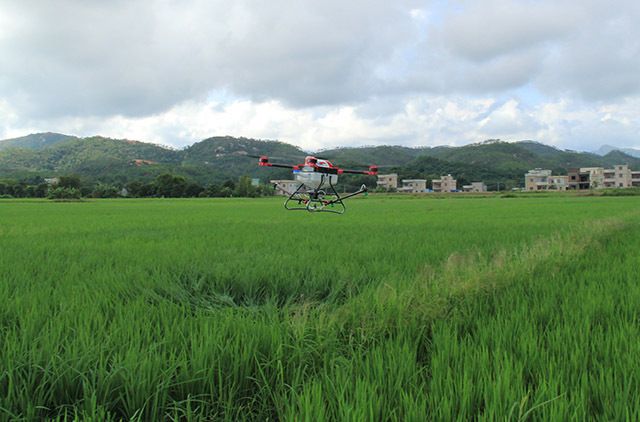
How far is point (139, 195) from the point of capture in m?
61.6

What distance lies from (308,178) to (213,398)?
432 cm

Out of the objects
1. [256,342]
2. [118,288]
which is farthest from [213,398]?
[118,288]

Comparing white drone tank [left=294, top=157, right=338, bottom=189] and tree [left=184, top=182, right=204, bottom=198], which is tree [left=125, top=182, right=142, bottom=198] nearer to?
tree [left=184, top=182, right=204, bottom=198]

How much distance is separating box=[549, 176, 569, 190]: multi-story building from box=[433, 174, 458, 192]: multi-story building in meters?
22.3

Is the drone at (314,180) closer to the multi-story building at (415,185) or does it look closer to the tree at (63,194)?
the tree at (63,194)

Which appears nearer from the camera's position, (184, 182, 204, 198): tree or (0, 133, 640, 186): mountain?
(184, 182, 204, 198): tree

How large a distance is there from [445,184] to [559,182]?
26.6 metres

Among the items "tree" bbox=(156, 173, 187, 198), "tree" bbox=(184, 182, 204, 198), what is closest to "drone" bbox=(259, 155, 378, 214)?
"tree" bbox=(184, 182, 204, 198)

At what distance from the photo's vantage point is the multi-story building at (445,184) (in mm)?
86438

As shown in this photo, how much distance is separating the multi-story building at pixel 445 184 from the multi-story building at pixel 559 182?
2226 cm

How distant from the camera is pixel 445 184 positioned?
87.0m

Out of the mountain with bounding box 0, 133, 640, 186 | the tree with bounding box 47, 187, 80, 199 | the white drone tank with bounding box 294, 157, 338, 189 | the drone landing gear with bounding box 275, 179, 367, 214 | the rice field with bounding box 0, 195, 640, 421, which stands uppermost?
the mountain with bounding box 0, 133, 640, 186

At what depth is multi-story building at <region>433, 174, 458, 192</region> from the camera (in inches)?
3403

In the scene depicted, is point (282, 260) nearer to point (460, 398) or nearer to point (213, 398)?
point (213, 398)
